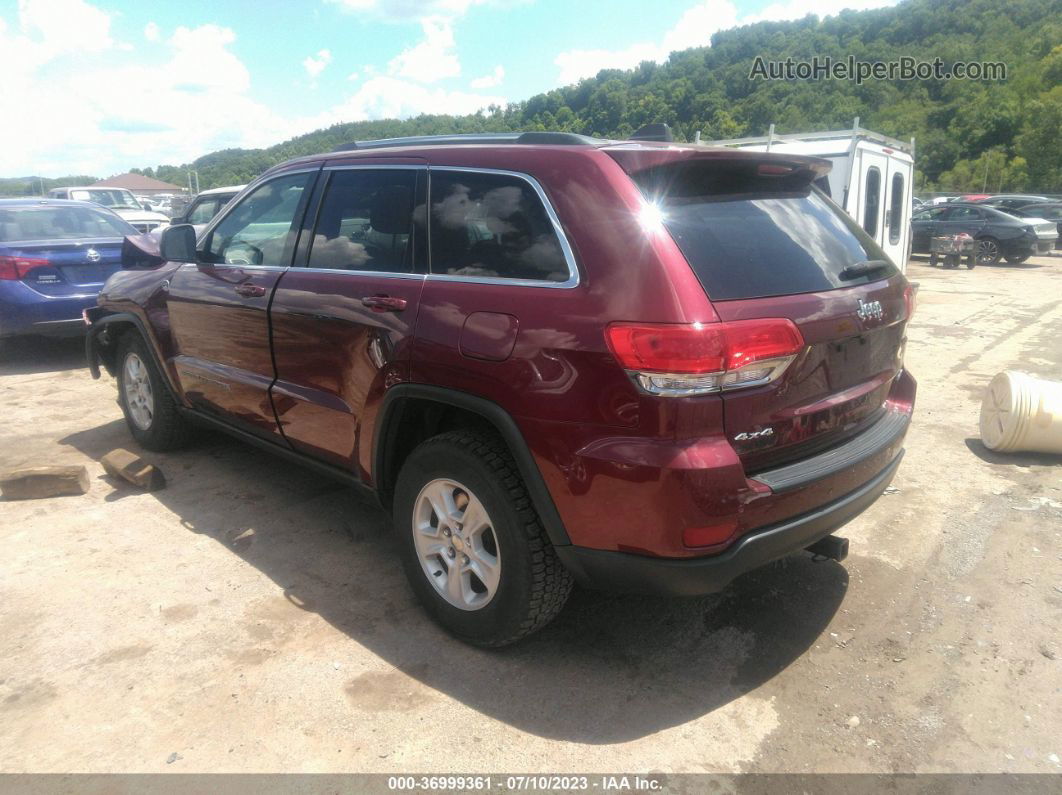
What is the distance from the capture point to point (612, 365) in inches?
89.9

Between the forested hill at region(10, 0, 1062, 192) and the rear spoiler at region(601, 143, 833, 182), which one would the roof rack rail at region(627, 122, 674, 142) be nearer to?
the rear spoiler at region(601, 143, 833, 182)

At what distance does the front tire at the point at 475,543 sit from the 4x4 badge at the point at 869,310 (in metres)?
1.35

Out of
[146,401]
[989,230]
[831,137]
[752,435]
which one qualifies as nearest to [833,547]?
[752,435]

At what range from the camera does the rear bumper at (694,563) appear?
235 cm

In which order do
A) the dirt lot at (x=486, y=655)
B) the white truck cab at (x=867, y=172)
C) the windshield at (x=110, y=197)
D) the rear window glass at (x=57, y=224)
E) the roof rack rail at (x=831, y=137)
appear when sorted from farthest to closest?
the windshield at (x=110, y=197) < the roof rack rail at (x=831, y=137) < the white truck cab at (x=867, y=172) < the rear window glass at (x=57, y=224) < the dirt lot at (x=486, y=655)

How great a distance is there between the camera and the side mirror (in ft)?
13.8

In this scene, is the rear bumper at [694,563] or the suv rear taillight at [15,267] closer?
the rear bumper at [694,563]

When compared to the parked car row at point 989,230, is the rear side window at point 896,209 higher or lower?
higher

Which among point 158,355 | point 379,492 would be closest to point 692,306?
point 379,492

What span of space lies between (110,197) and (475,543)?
19183mm

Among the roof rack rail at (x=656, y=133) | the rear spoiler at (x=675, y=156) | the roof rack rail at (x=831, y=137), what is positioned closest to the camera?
the rear spoiler at (x=675, y=156)

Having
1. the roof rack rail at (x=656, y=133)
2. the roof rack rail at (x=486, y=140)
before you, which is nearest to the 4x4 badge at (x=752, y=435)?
the roof rack rail at (x=486, y=140)

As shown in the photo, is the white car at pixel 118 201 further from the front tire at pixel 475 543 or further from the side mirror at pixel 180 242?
the front tire at pixel 475 543

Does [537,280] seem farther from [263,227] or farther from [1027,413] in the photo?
[1027,413]
